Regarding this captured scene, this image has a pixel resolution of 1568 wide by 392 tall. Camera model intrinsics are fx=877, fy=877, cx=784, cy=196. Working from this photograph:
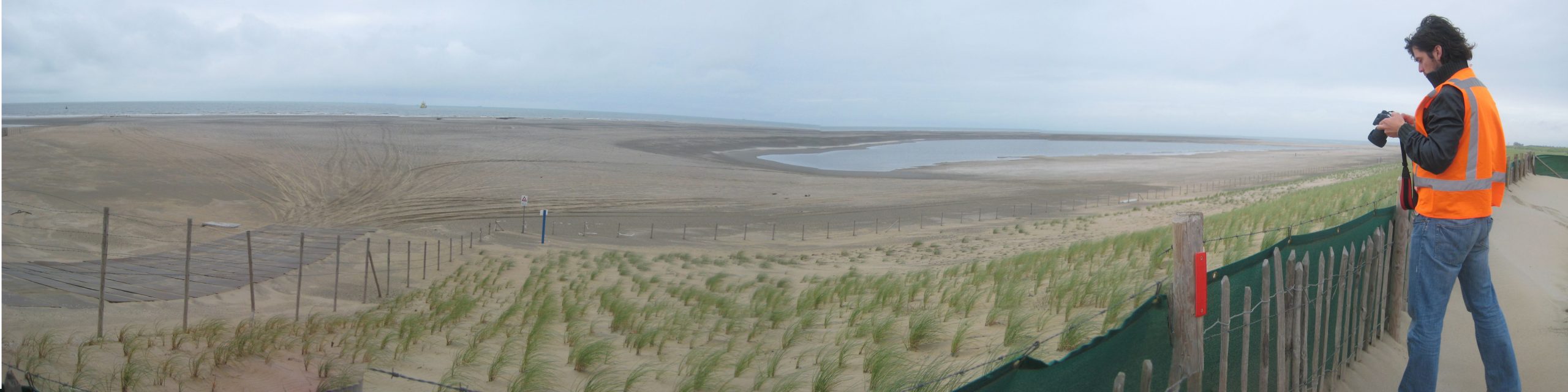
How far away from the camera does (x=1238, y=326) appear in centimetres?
438

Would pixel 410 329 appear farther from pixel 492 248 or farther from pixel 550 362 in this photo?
pixel 492 248

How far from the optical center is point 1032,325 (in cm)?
705

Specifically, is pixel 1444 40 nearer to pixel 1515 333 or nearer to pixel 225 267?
pixel 1515 333

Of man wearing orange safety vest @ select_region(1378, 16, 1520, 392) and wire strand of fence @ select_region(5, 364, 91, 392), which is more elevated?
man wearing orange safety vest @ select_region(1378, 16, 1520, 392)

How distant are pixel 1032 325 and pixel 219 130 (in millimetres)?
64846

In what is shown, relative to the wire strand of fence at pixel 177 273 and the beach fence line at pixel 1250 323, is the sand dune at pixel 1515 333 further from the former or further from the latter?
the wire strand of fence at pixel 177 273

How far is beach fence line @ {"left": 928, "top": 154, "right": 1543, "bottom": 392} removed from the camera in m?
3.50

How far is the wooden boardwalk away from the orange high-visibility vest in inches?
550

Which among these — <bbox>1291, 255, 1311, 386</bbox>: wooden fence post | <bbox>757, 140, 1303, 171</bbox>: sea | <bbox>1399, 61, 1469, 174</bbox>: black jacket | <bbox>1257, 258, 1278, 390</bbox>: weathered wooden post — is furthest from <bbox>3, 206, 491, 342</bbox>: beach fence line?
<bbox>757, 140, 1303, 171</bbox>: sea

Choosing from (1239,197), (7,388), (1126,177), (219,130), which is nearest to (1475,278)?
(7,388)

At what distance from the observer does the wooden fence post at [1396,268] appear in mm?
6328

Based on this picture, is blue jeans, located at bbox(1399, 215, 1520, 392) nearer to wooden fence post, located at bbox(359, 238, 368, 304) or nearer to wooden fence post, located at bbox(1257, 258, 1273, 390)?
wooden fence post, located at bbox(1257, 258, 1273, 390)

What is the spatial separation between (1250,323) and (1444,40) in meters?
1.59

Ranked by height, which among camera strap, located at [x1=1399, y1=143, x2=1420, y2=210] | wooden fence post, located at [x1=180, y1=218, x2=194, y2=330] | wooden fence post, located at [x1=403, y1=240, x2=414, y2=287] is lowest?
wooden fence post, located at [x1=403, y1=240, x2=414, y2=287]
